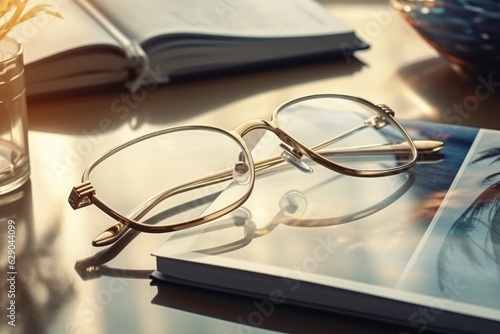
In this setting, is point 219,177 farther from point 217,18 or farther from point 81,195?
point 217,18

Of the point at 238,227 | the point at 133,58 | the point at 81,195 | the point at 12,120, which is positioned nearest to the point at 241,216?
the point at 238,227

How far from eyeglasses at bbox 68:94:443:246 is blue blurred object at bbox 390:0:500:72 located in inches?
6.8

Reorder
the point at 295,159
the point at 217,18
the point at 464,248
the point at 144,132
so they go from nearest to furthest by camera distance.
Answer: the point at 464,248 < the point at 295,159 < the point at 144,132 < the point at 217,18

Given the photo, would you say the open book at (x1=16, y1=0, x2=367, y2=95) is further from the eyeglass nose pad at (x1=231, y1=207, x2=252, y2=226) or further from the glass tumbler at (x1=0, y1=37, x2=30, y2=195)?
the eyeglass nose pad at (x1=231, y1=207, x2=252, y2=226)

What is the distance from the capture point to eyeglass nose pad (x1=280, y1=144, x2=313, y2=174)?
75 cm

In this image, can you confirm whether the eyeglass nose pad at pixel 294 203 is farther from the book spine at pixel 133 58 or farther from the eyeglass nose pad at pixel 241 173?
the book spine at pixel 133 58

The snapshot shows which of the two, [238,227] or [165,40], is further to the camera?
[165,40]

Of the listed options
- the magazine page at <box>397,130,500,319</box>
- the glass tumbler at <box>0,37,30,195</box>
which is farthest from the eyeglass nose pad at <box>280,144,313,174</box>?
the glass tumbler at <box>0,37,30,195</box>

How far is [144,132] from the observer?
3.01 ft

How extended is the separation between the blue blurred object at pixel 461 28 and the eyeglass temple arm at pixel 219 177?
23 cm

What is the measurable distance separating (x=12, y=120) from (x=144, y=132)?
18cm

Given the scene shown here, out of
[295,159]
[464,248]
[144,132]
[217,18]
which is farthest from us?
[217,18]

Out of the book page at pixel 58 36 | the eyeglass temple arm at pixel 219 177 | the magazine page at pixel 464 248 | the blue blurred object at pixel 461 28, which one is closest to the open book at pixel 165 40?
the book page at pixel 58 36

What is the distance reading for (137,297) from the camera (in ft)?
2.08
